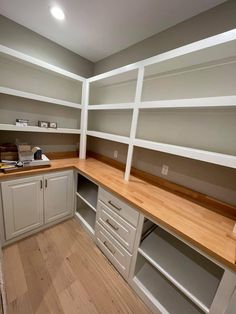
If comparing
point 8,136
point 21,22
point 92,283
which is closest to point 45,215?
point 92,283

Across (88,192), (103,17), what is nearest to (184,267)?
(88,192)

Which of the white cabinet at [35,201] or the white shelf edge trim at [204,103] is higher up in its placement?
the white shelf edge trim at [204,103]

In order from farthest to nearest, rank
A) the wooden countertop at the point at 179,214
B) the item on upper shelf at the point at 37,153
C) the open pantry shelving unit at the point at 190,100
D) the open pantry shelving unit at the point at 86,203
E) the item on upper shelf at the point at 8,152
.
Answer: the open pantry shelving unit at the point at 86,203 < the item on upper shelf at the point at 37,153 < the item on upper shelf at the point at 8,152 < the open pantry shelving unit at the point at 190,100 < the wooden countertop at the point at 179,214

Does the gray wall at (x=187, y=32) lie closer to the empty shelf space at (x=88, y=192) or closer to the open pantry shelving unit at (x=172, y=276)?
the open pantry shelving unit at (x=172, y=276)

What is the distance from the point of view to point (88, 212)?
2160mm

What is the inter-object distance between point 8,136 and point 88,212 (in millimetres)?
1533

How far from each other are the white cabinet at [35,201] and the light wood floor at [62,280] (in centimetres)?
21

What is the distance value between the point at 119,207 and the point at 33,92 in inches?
75.6

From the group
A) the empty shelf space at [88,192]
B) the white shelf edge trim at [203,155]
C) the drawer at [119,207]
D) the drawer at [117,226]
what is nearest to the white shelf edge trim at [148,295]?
the drawer at [117,226]

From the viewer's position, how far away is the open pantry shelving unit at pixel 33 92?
5.38 ft

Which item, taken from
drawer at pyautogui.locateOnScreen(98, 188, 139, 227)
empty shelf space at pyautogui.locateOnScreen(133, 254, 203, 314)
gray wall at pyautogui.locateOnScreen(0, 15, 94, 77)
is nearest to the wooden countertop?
drawer at pyautogui.locateOnScreen(98, 188, 139, 227)

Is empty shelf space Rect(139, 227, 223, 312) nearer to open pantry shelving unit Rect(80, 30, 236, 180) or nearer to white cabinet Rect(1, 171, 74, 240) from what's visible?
open pantry shelving unit Rect(80, 30, 236, 180)

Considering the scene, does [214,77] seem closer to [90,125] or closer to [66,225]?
[90,125]

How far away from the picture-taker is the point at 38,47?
1.87m
